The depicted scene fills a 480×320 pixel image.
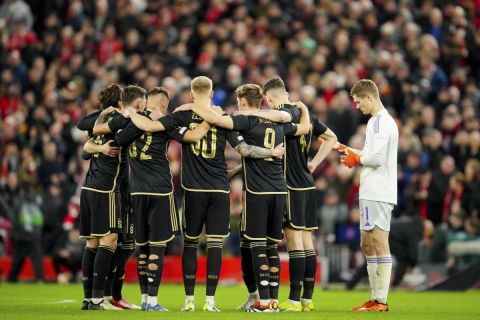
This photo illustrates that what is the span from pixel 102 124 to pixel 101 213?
1.01 m

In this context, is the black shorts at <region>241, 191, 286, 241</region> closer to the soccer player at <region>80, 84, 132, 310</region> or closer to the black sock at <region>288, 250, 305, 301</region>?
the black sock at <region>288, 250, 305, 301</region>

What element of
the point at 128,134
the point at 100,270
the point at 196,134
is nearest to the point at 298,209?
the point at 196,134

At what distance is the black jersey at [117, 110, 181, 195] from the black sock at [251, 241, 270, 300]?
117 centimetres

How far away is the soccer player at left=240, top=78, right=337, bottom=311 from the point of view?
12.6m

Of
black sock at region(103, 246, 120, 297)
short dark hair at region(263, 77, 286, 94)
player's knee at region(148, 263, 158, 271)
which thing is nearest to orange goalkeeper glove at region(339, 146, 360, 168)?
short dark hair at region(263, 77, 286, 94)

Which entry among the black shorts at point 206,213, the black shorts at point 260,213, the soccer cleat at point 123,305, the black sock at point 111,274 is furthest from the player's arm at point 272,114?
the soccer cleat at point 123,305

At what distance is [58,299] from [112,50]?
11.3 meters

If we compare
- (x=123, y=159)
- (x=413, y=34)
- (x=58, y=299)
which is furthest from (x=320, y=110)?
(x=123, y=159)

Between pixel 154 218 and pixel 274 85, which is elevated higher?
pixel 274 85

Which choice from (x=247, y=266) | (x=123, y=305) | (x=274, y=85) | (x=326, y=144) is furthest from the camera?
(x=326, y=144)

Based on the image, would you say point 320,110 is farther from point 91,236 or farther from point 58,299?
point 91,236

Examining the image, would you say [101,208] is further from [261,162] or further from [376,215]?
[376,215]

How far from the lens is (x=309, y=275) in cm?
1295

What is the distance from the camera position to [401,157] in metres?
22.6
